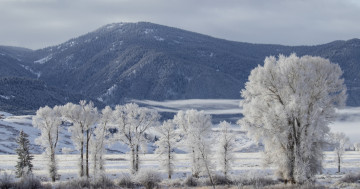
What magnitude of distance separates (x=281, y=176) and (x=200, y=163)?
1930 centimetres

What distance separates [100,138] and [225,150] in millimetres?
17456

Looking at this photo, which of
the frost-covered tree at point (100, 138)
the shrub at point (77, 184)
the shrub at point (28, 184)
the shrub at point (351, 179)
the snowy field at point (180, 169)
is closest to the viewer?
the shrub at point (28, 184)

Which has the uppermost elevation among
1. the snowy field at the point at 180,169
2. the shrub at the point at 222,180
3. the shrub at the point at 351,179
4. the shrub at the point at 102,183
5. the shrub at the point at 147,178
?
the shrub at the point at 147,178

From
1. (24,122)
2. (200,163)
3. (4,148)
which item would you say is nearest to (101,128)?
(200,163)

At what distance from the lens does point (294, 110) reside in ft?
→ 99.2

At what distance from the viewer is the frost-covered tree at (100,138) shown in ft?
181

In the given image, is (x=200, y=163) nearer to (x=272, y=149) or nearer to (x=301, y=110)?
(x=272, y=149)

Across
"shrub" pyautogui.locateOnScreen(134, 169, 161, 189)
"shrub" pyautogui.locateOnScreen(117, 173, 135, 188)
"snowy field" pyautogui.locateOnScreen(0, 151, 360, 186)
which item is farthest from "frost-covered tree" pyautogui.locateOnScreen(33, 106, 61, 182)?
"shrub" pyautogui.locateOnScreen(134, 169, 161, 189)

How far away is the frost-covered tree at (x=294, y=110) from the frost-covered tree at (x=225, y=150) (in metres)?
27.2

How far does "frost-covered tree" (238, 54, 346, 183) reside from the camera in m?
30.9

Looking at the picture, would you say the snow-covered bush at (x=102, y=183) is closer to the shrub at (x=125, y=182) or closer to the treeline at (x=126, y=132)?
the shrub at (x=125, y=182)

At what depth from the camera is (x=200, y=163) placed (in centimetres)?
5288

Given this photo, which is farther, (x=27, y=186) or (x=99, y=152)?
(x=99, y=152)

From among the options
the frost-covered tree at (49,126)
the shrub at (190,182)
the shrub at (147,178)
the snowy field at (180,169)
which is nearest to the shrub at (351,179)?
the snowy field at (180,169)
